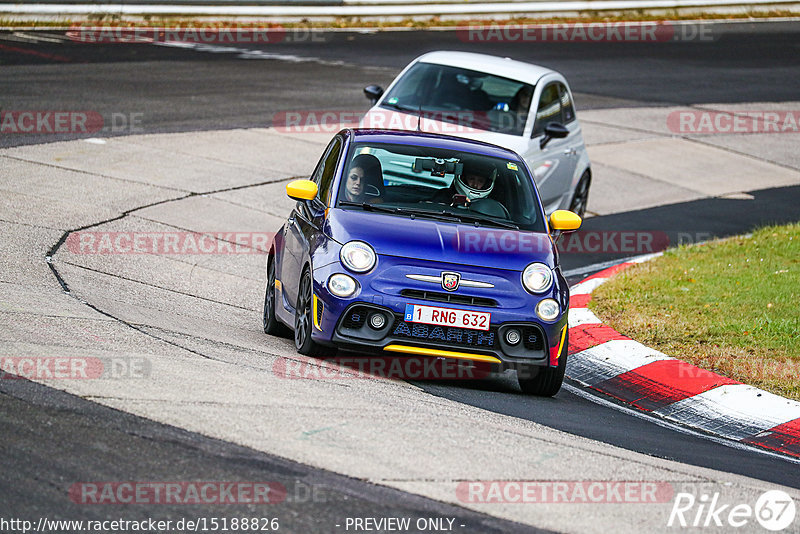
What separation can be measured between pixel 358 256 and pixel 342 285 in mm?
229

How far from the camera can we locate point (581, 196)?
48.5ft

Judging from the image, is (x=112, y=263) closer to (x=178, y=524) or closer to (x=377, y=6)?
(x=178, y=524)

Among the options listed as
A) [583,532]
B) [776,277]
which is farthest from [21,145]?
[583,532]

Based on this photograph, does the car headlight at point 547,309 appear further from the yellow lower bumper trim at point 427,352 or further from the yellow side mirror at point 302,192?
the yellow side mirror at point 302,192

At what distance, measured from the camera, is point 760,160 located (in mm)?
19562

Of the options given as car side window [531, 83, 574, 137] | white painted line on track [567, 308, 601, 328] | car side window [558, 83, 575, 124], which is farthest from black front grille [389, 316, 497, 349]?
car side window [558, 83, 575, 124]

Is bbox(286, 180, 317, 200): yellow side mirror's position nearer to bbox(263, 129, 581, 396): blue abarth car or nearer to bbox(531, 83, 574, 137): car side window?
bbox(263, 129, 581, 396): blue abarth car

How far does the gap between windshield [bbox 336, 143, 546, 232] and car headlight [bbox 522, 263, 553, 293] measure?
62cm

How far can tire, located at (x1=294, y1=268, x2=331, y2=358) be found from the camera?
7941mm

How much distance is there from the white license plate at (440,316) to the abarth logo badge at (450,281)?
14cm

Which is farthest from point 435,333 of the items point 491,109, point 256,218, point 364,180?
Result: point 491,109

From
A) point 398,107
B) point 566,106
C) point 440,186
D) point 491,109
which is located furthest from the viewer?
point 566,106

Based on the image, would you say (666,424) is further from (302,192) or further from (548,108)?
(548,108)

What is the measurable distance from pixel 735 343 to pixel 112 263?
17.9 feet
